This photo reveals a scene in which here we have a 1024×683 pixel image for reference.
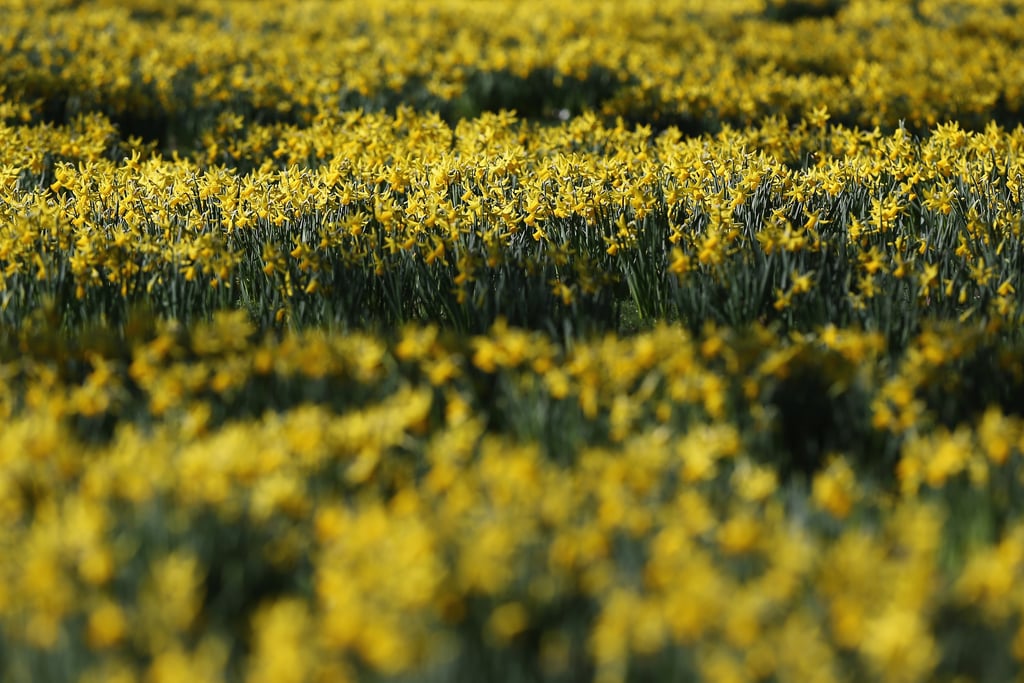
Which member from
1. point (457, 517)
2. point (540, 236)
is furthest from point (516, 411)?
point (540, 236)

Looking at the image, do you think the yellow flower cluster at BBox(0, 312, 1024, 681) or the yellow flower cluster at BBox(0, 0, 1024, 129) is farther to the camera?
the yellow flower cluster at BBox(0, 0, 1024, 129)

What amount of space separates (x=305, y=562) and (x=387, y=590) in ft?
1.15

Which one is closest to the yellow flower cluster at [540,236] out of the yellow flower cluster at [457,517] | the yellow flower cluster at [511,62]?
the yellow flower cluster at [457,517]

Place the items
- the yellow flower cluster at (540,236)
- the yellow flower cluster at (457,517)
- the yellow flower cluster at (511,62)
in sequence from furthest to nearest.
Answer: the yellow flower cluster at (511,62), the yellow flower cluster at (540,236), the yellow flower cluster at (457,517)

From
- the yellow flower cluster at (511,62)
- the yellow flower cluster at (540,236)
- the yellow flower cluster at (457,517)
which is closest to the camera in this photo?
the yellow flower cluster at (457,517)

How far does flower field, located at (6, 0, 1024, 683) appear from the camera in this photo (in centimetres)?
211

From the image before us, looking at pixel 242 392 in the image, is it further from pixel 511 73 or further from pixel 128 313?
pixel 511 73

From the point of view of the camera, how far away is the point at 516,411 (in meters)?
3.14

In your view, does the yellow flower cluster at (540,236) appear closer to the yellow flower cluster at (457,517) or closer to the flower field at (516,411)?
the flower field at (516,411)

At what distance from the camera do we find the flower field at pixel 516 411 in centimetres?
211

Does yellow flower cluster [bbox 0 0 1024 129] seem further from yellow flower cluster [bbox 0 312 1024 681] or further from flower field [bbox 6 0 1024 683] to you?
yellow flower cluster [bbox 0 312 1024 681]

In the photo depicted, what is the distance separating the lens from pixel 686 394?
3016mm

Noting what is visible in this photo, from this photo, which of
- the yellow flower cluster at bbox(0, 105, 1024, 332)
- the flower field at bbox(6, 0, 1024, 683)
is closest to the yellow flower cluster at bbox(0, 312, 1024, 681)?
the flower field at bbox(6, 0, 1024, 683)

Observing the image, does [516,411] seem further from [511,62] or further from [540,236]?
[511,62]
